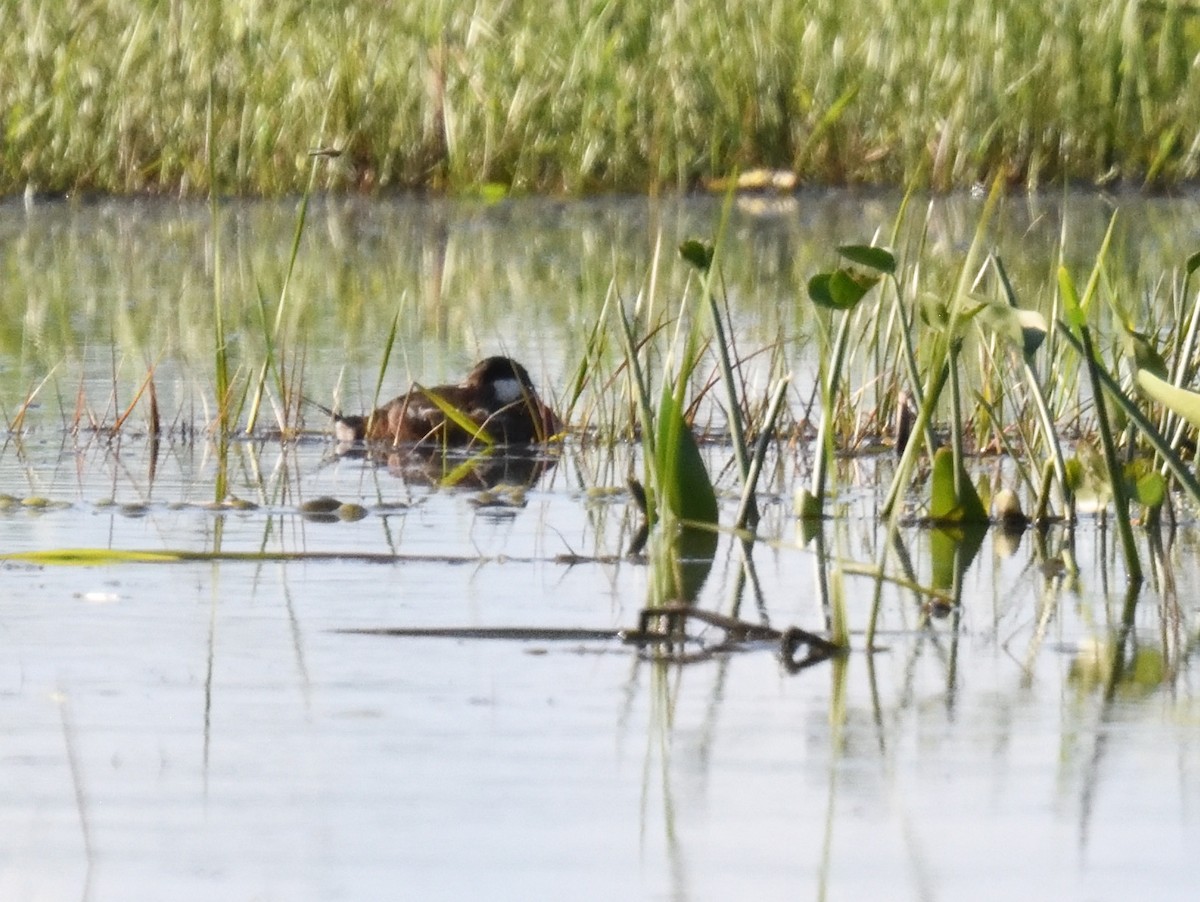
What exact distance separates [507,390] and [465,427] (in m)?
0.32

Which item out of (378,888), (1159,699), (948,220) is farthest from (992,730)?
(948,220)

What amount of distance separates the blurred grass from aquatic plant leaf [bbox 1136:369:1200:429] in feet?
26.6

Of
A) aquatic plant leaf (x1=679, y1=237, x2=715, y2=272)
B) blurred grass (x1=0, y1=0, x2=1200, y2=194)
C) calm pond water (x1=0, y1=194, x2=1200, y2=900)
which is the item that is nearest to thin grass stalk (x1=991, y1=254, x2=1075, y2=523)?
calm pond water (x1=0, y1=194, x2=1200, y2=900)

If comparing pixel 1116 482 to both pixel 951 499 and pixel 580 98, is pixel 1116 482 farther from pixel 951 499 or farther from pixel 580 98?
pixel 580 98

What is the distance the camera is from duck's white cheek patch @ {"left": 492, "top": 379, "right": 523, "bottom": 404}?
5.62 m

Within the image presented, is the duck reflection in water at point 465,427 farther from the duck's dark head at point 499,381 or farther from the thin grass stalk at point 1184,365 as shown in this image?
the thin grass stalk at point 1184,365

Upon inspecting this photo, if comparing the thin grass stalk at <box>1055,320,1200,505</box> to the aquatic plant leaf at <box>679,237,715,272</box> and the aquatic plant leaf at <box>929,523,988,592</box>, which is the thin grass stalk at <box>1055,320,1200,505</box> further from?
the aquatic plant leaf at <box>679,237,715,272</box>

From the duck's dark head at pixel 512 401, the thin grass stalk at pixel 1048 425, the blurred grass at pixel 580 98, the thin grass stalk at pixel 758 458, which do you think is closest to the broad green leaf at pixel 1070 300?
the thin grass stalk at pixel 1048 425

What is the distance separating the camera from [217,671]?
3.01m

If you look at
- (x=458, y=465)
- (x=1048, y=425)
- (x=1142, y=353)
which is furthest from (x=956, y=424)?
(x=458, y=465)

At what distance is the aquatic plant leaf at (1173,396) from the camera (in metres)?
3.61

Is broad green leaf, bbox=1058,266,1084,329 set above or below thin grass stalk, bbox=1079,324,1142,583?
above

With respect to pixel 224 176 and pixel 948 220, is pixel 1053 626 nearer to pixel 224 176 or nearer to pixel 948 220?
pixel 948 220

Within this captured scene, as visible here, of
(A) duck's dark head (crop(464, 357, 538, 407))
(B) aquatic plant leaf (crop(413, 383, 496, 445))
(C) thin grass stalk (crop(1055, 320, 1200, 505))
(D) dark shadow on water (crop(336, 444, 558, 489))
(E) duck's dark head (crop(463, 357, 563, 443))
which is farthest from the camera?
(A) duck's dark head (crop(464, 357, 538, 407))
